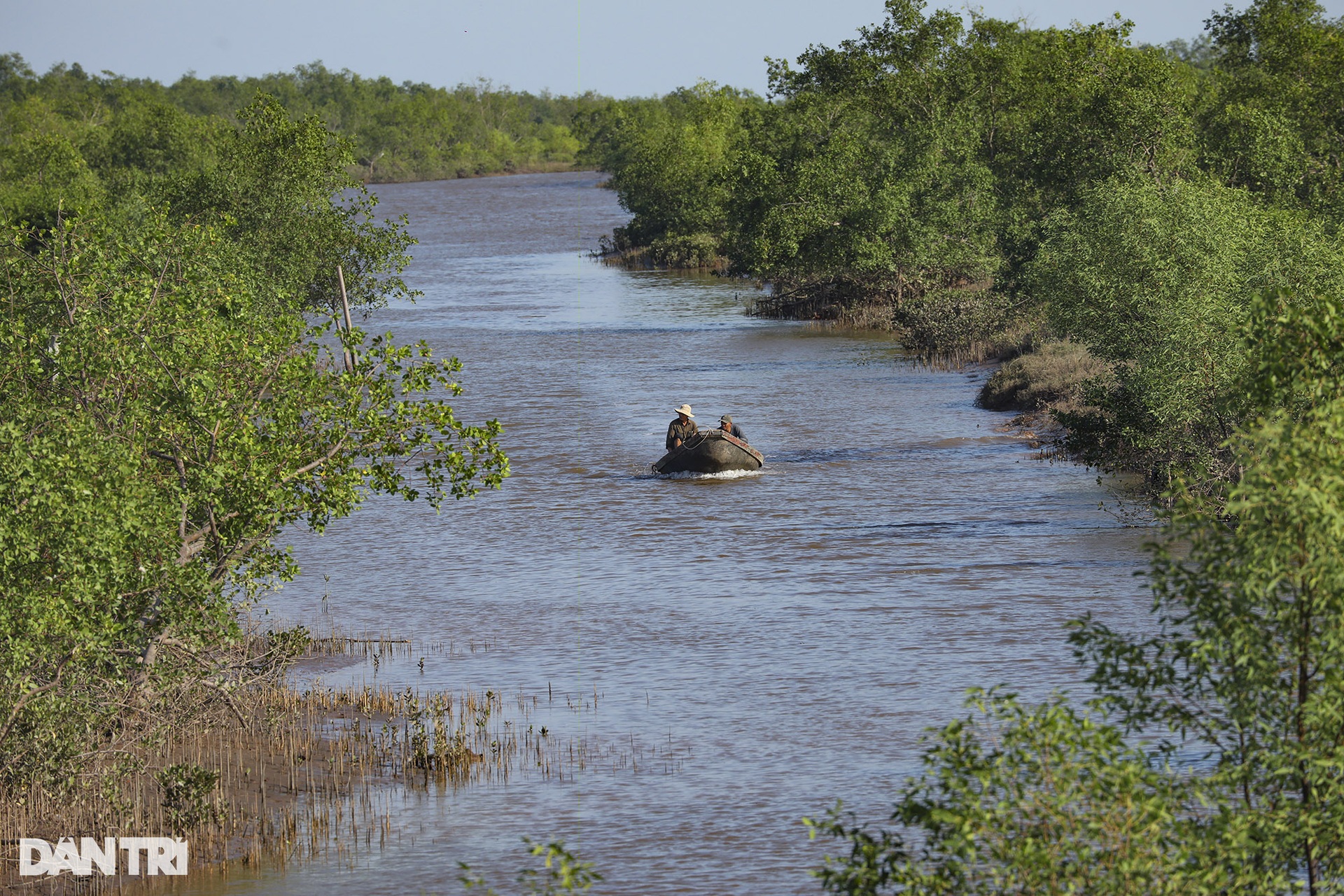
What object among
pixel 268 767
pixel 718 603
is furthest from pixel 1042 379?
pixel 268 767

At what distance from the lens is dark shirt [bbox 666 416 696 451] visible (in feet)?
107

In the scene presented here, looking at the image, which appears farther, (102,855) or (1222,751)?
(102,855)

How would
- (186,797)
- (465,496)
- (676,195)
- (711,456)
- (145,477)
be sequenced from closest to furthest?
1. (186,797)
2. (145,477)
3. (465,496)
4. (711,456)
5. (676,195)

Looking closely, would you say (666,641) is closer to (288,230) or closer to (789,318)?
(288,230)

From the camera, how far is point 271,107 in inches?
1580

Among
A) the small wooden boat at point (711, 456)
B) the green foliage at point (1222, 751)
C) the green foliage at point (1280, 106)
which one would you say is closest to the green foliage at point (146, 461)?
the green foliage at point (1222, 751)

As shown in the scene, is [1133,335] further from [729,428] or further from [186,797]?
[186,797]

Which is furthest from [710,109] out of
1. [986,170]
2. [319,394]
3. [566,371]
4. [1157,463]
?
[319,394]

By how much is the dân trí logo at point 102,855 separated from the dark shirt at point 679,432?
1982 cm

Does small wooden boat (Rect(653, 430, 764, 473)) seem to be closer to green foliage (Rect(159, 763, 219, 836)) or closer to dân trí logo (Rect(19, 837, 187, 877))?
green foliage (Rect(159, 763, 219, 836))

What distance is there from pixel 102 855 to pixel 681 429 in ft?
67.6

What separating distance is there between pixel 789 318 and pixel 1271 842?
178 feet

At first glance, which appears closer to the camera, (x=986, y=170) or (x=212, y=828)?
(x=212, y=828)

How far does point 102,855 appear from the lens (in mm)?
13258
